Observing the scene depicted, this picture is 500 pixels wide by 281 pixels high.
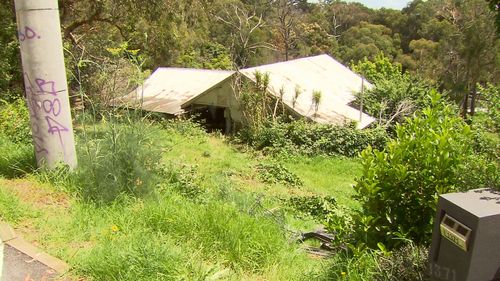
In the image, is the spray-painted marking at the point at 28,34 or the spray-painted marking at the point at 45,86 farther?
the spray-painted marking at the point at 45,86

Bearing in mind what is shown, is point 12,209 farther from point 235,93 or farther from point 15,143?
point 235,93

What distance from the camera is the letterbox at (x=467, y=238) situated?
2.41 m

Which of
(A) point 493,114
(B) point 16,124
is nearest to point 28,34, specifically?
(B) point 16,124

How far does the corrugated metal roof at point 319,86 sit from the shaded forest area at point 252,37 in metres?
3.88

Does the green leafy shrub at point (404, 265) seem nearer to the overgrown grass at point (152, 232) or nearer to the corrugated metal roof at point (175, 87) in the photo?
the overgrown grass at point (152, 232)

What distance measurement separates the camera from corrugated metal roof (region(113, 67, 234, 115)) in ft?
71.3

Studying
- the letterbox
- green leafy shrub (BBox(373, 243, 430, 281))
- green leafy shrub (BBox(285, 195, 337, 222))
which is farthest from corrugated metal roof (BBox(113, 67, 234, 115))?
the letterbox


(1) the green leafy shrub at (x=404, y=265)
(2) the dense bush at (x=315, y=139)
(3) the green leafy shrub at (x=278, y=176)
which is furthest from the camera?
(2) the dense bush at (x=315, y=139)

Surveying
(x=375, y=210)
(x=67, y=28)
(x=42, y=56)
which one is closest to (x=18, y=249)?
(x=42, y=56)

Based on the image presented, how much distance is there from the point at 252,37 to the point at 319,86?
73.3ft

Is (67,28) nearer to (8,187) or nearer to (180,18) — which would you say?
(180,18)

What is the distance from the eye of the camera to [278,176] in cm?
1442

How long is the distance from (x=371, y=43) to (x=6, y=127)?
44.9 meters

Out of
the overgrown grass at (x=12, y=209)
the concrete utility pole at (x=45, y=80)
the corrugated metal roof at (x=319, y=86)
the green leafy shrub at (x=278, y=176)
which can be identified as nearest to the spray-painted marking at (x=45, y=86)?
the concrete utility pole at (x=45, y=80)
